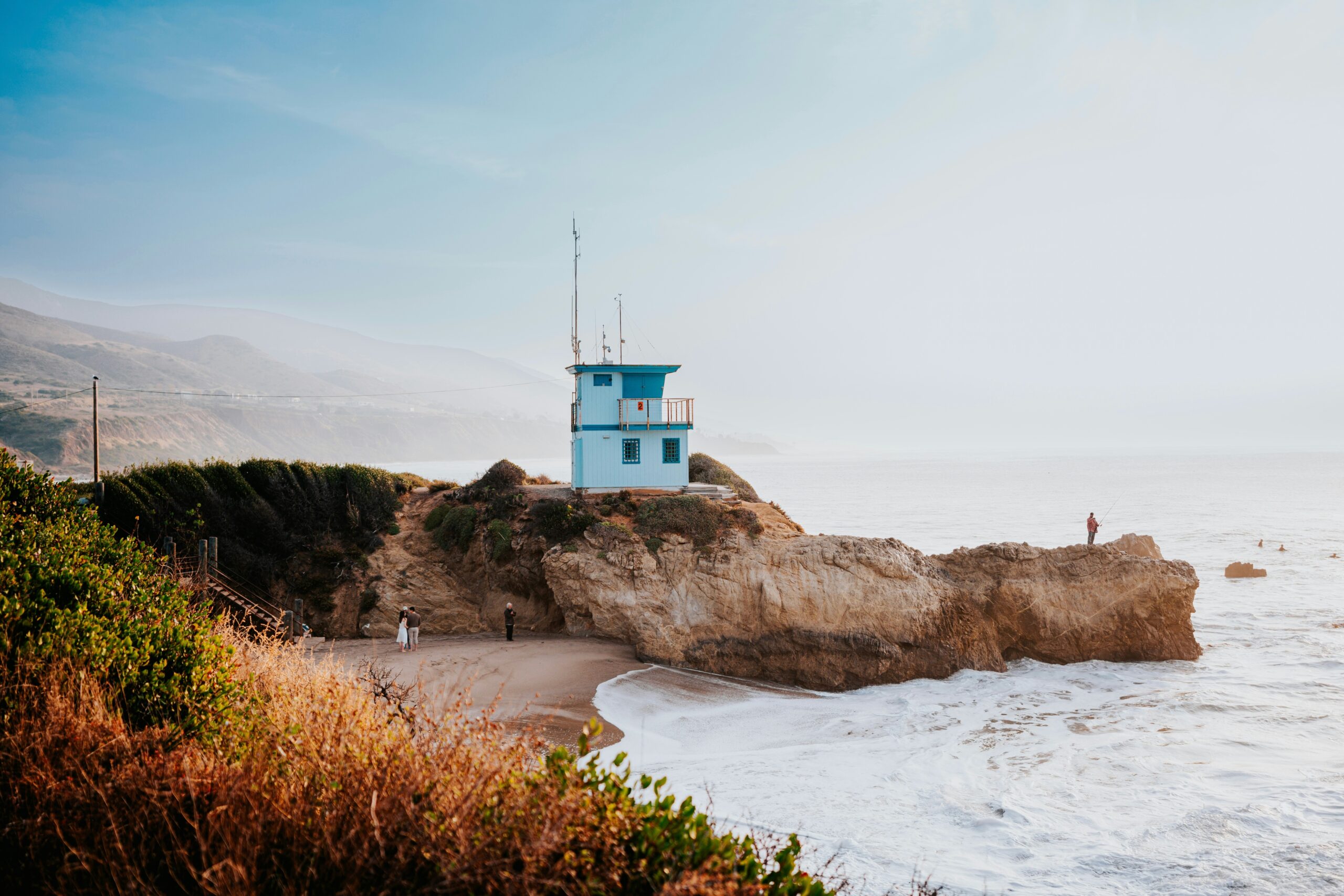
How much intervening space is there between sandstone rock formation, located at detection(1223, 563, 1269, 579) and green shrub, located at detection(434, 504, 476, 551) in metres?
34.3

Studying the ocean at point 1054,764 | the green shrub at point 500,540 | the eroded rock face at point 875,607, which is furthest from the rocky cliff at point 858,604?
the green shrub at point 500,540

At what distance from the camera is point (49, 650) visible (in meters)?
6.81

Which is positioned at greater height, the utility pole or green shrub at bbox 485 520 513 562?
the utility pole

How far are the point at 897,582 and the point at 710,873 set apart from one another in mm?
18127

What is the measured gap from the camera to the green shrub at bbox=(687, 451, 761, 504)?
107 ft

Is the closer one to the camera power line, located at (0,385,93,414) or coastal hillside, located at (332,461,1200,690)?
coastal hillside, located at (332,461,1200,690)

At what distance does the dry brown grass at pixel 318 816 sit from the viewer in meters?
4.51

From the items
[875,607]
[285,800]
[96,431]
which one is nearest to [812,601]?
[875,607]

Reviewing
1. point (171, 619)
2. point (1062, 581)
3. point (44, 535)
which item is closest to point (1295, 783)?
point (1062, 581)

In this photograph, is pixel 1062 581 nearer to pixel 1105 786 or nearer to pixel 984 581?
pixel 984 581

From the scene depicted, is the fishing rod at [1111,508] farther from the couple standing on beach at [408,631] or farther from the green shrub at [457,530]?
the couple standing on beach at [408,631]

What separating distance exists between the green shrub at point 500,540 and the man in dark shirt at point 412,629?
13.8 feet

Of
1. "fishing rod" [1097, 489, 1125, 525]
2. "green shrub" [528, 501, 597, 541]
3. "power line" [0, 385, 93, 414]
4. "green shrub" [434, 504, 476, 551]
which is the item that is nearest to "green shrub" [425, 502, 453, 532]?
"green shrub" [434, 504, 476, 551]

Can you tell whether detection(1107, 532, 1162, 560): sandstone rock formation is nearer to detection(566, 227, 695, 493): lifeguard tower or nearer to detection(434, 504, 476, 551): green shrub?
detection(566, 227, 695, 493): lifeguard tower
